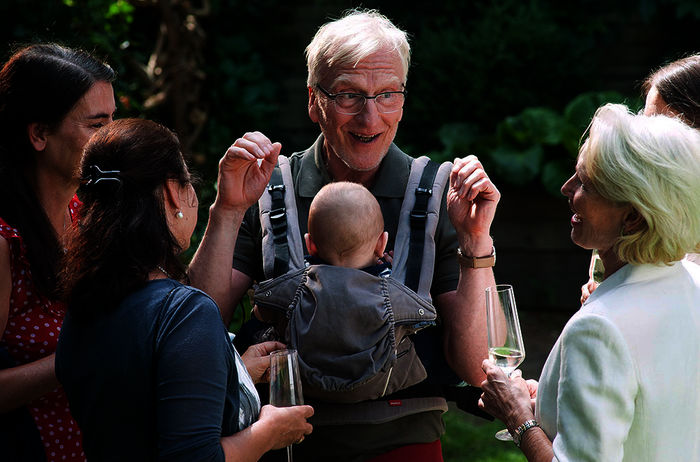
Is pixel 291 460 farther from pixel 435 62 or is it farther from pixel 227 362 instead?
pixel 435 62

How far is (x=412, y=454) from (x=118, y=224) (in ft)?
3.96

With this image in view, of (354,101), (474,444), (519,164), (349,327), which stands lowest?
(474,444)

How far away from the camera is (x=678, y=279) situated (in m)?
1.92

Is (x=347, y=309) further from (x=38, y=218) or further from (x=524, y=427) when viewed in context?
(x=38, y=218)

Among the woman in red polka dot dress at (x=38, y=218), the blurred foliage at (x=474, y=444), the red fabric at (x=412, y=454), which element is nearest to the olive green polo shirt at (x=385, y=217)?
the red fabric at (x=412, y=454)

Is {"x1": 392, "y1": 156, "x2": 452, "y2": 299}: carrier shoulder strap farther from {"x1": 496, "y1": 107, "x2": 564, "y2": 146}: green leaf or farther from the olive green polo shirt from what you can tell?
{"x1": 496, "y1": 107, "x2": 564, "y2": 146}: green leaf

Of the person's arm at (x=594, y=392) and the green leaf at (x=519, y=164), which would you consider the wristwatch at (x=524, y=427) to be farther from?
→ the green leaf at (x=519, y=164)

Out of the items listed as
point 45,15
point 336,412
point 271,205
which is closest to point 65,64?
point 271,205

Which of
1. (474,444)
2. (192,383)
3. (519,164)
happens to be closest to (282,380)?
(192,383)

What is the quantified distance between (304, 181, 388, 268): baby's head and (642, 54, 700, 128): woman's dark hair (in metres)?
1.06

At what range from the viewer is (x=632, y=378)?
1.80 meters

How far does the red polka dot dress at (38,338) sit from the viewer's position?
2.32 metres

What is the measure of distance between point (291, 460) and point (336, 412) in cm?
21

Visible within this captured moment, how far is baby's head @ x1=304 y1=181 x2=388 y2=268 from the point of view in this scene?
2.38 meters
